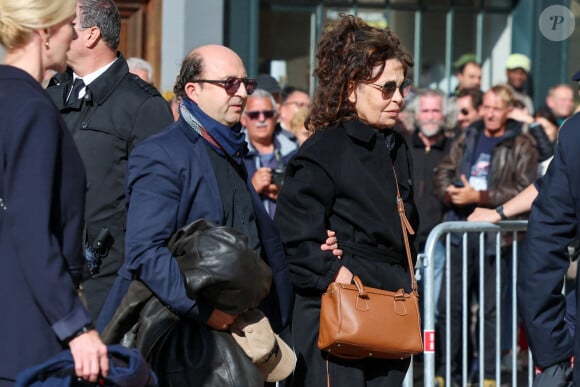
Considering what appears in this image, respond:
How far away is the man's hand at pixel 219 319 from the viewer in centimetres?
423

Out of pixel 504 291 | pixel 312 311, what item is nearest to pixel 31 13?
pixel 312 311

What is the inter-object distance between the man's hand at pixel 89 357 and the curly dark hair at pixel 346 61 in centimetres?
207

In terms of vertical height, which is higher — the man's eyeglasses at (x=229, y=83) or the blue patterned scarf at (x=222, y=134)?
the man's eyeglasses at (x=229, y=83)

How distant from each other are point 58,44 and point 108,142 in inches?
63.7

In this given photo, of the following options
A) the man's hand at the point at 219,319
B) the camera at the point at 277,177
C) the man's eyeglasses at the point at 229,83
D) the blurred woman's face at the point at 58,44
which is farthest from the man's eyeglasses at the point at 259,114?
the blurred woman's face at the point at 58,44

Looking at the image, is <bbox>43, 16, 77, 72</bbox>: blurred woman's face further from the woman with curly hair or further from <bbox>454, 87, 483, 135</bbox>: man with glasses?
<bbox>454, 87, 483, 135</bbox>: man with glasses

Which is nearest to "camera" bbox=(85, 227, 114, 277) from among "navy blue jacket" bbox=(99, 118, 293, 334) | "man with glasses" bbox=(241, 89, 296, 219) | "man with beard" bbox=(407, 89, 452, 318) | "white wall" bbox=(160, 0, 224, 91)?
"navy blue jacket" bbox=(99, 118, 293, 334)

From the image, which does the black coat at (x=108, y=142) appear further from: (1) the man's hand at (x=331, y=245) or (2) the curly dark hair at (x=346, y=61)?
(1) the man's hand at (x=331, y=245)

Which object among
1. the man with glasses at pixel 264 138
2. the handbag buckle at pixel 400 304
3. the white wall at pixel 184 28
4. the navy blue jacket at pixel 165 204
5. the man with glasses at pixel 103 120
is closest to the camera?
the navy blue jacket at pixel 165 204

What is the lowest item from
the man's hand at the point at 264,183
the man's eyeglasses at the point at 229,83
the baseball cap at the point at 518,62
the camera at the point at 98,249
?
the camera at the point at 98,249

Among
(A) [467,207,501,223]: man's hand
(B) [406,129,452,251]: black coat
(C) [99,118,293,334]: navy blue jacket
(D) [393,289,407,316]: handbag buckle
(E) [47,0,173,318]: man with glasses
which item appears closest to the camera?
(C) [99,118,293,334]: navy blue jacket

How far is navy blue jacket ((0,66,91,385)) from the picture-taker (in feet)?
10.9

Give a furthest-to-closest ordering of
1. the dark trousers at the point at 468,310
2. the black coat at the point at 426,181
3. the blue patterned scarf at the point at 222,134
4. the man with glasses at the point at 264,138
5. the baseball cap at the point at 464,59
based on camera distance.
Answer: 1. the baseball cap at the point at 464,59
2. the black coat at the point at 426,181
3. the man with glasses at the point at 264,138
4. the dark trousers at the point at 468,310
5. the blue patterned scarf at the point at 222,134

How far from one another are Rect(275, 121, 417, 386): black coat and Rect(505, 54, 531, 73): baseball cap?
697 centimetres
